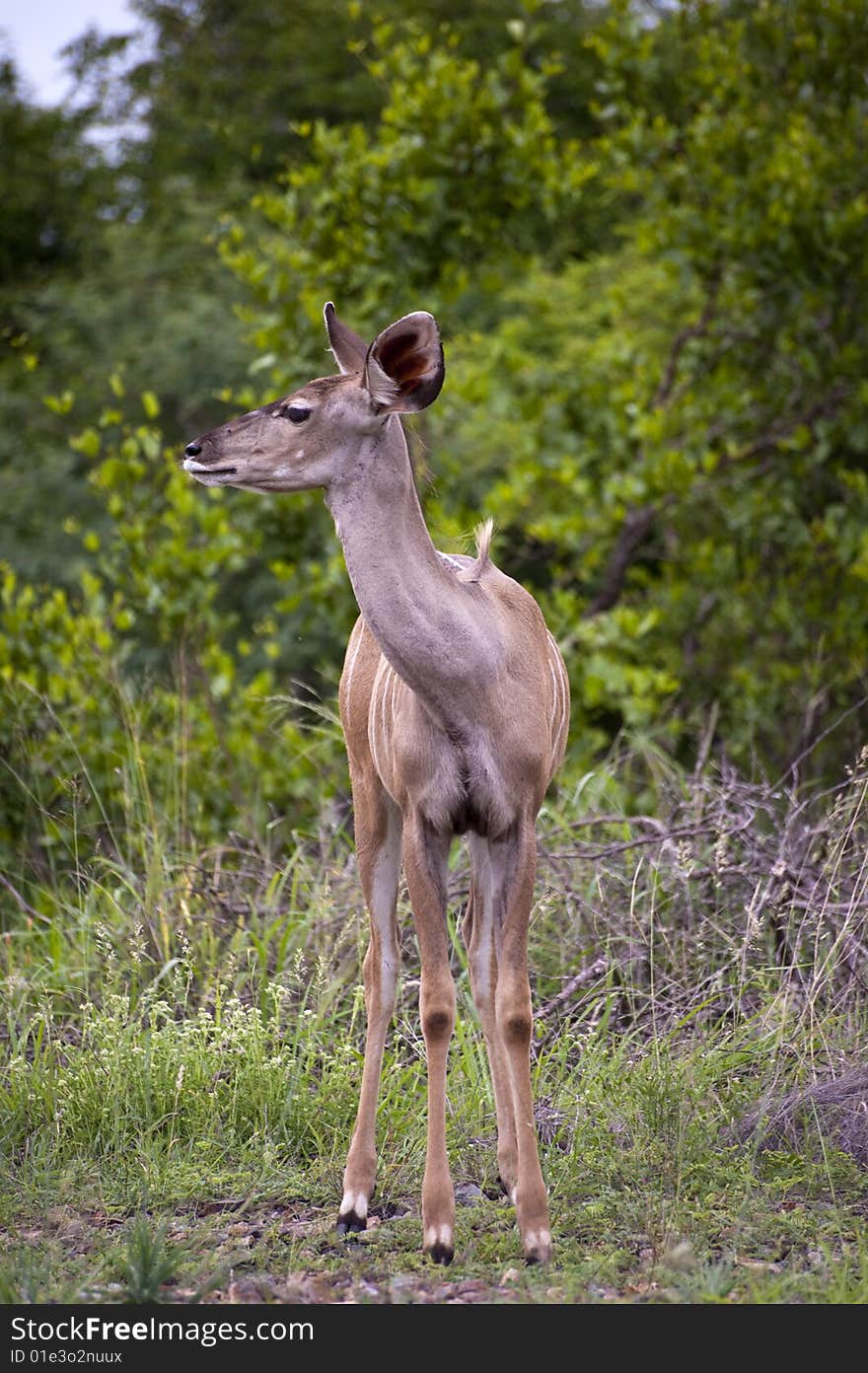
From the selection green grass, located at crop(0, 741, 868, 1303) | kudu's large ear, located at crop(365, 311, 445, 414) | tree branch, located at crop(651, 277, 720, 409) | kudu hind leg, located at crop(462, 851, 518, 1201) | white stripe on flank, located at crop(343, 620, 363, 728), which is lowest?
green grass, located at crop(0, 741, 868, 1303)

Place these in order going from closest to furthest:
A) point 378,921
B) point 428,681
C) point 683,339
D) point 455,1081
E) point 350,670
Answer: point 428,681
point 378,921
point 350,670
point 455,1081
point 683,339

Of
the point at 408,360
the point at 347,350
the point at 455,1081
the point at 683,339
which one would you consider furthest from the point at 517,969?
the point at 683,339

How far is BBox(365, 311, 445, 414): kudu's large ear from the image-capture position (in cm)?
419

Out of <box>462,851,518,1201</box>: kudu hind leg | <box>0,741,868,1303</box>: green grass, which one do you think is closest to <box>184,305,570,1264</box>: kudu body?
<box>462,851,518,1201</box>: kudu hind leg

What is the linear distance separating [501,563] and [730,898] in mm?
6733

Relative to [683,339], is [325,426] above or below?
above

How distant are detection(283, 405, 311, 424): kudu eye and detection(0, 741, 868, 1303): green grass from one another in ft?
6.39

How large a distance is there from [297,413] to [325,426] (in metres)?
0.08

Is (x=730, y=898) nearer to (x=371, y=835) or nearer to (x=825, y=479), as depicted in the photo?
(x=371, y=835)

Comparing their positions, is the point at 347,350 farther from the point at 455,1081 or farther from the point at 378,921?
the point at 455,1081

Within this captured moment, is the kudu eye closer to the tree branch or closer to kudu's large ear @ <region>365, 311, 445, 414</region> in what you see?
kudu's large ear @ <region>365, 311, 445, 414</region>

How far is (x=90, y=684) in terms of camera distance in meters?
8.15

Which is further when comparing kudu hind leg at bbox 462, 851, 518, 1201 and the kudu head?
kudu hind leg at bbox 462, 851, 518, 1201

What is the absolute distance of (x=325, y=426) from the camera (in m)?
4.23
